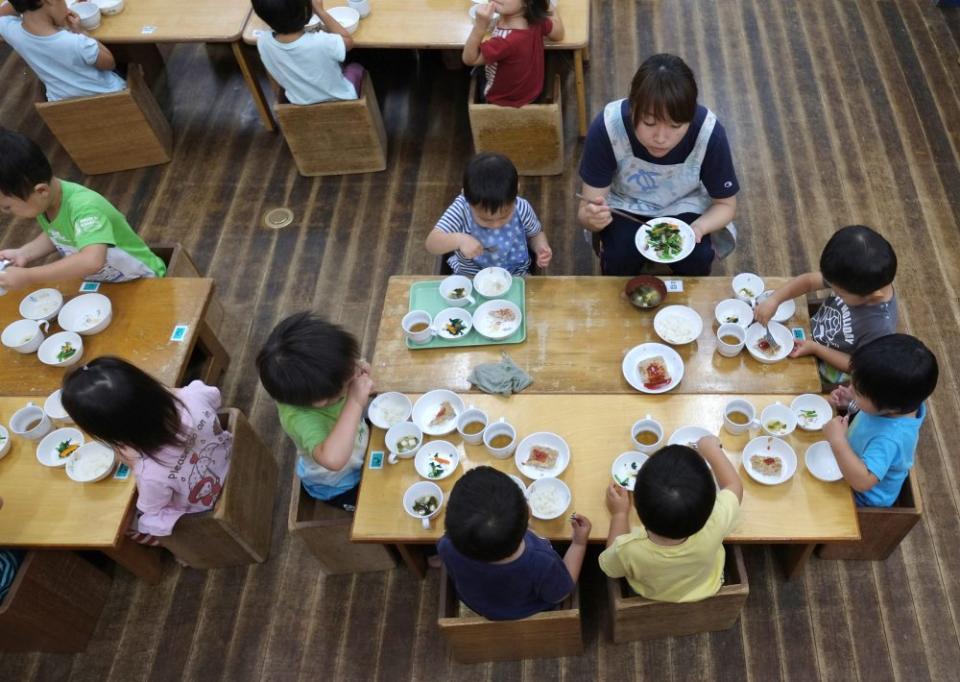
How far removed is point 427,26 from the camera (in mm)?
3916

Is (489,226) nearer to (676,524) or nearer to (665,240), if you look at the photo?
(665,240)

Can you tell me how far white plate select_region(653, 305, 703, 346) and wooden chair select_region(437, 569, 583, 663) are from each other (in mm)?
972

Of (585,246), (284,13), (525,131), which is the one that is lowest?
(585,246)

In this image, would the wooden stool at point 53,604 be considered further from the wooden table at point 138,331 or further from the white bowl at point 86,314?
the white bowl at point 86,314

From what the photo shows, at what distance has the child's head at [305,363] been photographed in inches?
79.6

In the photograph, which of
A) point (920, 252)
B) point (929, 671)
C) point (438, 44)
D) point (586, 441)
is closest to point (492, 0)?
point (438, 44)

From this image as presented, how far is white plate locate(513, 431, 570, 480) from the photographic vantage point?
224cm

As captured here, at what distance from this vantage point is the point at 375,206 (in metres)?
4.21

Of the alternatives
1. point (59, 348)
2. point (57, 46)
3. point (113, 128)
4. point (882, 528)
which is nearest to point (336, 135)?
point (113, 128)

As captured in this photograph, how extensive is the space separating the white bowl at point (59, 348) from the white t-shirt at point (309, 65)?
1885mm

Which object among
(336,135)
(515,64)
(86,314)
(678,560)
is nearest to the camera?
(678,560)

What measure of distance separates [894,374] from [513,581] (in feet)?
4.05

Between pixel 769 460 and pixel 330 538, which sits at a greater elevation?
pixel 769 460

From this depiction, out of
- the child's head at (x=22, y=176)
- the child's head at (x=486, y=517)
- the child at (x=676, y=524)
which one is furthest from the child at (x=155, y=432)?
the child at (x=676, y=524)
